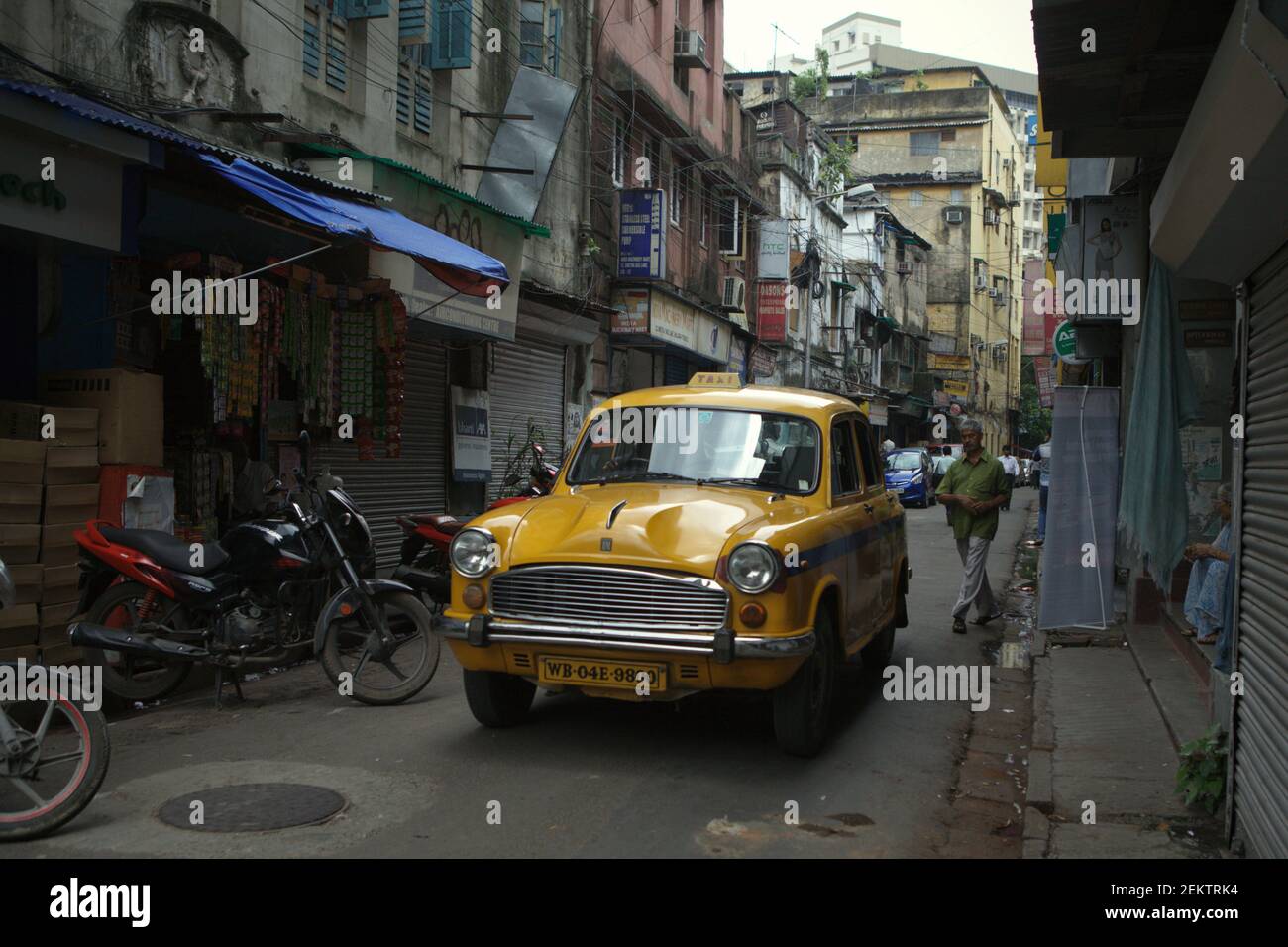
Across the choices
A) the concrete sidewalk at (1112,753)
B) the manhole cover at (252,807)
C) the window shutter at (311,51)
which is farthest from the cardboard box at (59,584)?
the window shutter at (311,51)

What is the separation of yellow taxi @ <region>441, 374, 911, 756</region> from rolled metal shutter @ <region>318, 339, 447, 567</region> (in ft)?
21.4

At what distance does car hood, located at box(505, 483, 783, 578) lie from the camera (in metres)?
5.98

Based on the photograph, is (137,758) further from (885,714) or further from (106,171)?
(885,714)

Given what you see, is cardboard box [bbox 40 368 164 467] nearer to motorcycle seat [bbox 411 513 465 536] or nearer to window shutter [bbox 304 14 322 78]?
motorcycle seat [bbox 411 513 465 536]

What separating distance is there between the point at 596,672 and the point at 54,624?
373 cm

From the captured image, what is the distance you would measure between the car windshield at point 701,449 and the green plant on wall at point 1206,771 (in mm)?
2531

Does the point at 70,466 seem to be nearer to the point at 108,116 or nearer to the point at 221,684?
the point at 221,684

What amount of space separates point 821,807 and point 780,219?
96.0ft

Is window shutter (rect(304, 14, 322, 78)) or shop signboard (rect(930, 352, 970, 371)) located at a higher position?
shop signboard (rect(930, 352, 970, 371))

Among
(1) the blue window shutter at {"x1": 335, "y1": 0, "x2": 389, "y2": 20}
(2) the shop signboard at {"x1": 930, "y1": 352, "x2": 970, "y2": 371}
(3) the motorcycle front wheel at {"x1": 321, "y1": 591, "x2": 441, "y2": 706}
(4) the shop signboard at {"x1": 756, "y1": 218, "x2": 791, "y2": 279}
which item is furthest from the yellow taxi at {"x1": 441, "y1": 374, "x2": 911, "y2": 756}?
(2) the shop signboard at {"x1": 930, "y1": 352, "x2": 970, "y2": 371}

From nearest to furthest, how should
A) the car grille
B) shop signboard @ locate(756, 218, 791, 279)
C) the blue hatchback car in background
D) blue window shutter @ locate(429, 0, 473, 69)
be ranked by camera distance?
the car grille < blue window shutter @ locate(429, 0, 473, 69) < shop signboard @ locate(756, 218, 791, 279) < the blue hatchback car in background

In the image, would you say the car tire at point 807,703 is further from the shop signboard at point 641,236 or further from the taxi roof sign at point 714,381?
the shop signboard at point 641,236

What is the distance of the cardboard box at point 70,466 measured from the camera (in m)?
7.46
